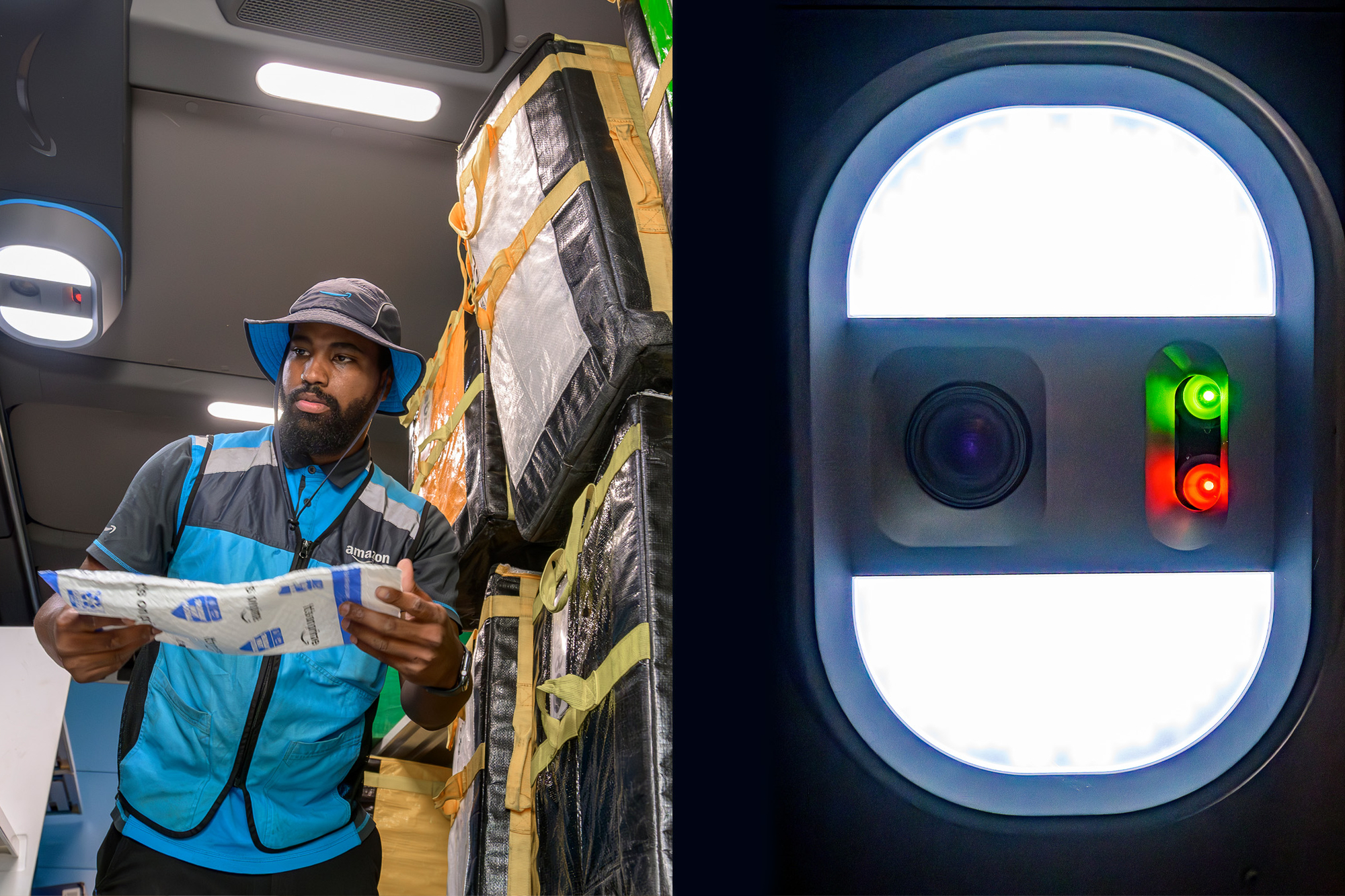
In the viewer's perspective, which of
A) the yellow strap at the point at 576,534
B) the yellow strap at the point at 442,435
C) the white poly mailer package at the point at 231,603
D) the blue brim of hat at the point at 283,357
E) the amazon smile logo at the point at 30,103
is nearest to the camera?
the white poly mailer package at the point at 231,603

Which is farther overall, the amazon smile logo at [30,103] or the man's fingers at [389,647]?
the amazon smile logo at [30,103]

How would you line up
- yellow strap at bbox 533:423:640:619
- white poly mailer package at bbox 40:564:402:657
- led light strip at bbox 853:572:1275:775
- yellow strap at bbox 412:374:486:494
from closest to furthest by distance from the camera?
led light strip at bbox 853:572:1275:775 → white poly mailer package at bbox 40:564:402:657 → yellow strap at bbox 533:423:640:619 → yellow strap at bbox 412:374:486:494

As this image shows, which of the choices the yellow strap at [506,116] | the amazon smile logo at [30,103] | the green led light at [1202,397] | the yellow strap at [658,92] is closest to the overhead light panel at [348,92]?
the yellow strap at [506,116]

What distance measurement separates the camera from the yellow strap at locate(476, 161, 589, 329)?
1.06 m

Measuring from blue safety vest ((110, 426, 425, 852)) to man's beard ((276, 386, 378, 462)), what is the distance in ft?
0.09

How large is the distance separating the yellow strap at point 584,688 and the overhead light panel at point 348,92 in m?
1.07

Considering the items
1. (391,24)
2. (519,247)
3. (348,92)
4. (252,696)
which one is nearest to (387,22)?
(391,24)

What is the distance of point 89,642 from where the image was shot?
0.84 m

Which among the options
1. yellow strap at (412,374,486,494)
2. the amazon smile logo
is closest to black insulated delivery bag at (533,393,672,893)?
yellow strap at (412,374,486,494)

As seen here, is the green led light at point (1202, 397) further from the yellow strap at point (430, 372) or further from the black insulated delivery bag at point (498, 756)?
the yellow strap at point (430, 372)

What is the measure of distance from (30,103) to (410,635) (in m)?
1.16

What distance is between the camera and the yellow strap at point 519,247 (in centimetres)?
106

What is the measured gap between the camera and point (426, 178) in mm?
1726

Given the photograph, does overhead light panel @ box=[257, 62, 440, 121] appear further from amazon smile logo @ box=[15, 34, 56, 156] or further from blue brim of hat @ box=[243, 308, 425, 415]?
blue brim of hat @ box=[243, 308, 425, 415]
